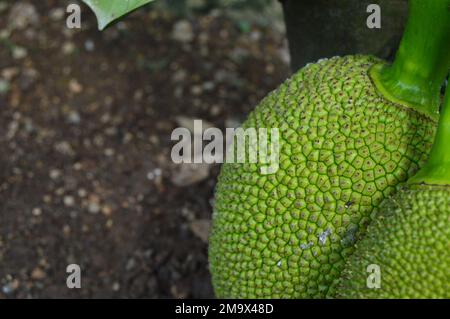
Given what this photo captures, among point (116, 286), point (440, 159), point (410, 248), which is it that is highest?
point (440, 159)

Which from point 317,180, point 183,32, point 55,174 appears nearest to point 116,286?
point 55,174

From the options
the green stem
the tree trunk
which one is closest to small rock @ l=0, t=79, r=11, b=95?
the tree trunk

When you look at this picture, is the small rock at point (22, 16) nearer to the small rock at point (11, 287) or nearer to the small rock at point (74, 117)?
the small rock at point (74, 117)

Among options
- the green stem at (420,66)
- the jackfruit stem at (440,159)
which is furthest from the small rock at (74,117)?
the jackfruit stem at (440,159)

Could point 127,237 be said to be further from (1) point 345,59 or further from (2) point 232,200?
(1) point 345,59

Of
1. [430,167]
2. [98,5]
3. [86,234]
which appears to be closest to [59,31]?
[86,234]

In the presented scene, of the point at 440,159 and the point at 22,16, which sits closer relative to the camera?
the point at 440,159

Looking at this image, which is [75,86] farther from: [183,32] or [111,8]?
[111,8]
